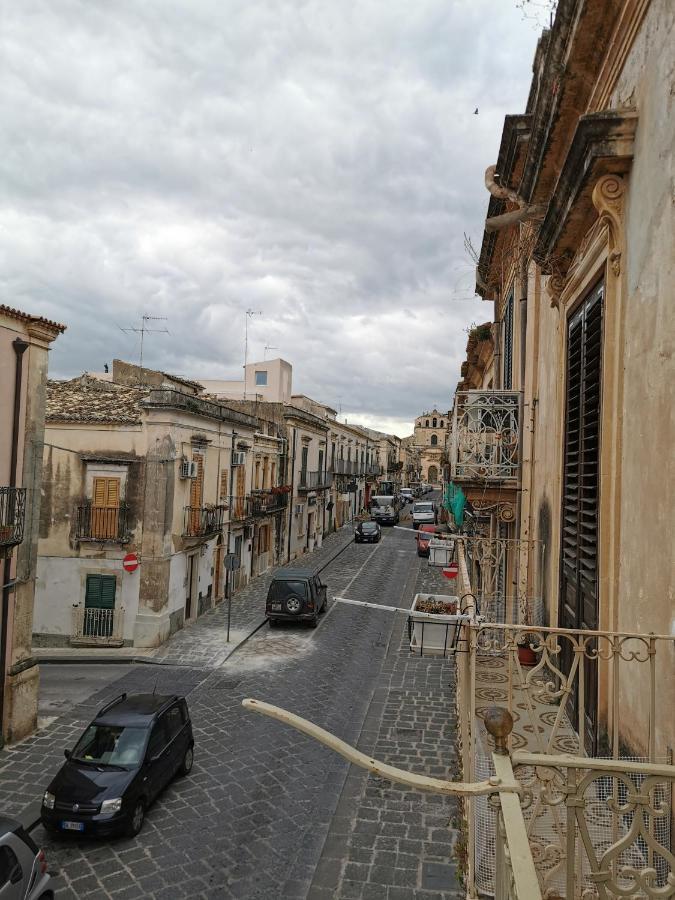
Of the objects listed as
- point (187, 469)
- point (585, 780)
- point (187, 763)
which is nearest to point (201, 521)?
point (187, 469)

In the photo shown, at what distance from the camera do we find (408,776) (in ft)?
7.54

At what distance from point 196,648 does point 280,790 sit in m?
7.91

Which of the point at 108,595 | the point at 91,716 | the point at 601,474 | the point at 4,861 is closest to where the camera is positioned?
the point at 601,474

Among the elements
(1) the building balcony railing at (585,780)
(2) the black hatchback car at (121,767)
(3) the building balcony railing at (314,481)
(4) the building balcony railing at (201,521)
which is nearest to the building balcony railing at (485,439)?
(1) the building balcony railing at (585,780)

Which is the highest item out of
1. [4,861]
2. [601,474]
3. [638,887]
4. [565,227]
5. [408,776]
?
[565,227]

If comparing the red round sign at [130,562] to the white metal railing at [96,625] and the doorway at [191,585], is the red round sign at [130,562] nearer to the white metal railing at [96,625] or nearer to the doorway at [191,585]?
the white metal railing at [96,625]

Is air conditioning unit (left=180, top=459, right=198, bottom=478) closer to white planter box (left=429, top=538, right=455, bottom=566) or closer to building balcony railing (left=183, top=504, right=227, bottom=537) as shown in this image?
building balcony railing (left=183, top=504, right=227, bottom=537)

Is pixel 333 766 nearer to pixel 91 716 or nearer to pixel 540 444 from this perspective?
pixel 91 716

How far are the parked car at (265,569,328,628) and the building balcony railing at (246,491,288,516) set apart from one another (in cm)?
600

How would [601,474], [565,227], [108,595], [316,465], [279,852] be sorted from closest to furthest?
[601,474]
[565,227]
[279,852]
[108,595]
[316,465]

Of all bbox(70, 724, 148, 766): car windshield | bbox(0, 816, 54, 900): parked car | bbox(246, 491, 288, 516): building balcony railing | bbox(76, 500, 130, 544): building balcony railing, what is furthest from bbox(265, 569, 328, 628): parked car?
bbox(0, 816, 54, 900): parked car

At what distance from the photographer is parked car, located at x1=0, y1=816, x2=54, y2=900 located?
19.4ft

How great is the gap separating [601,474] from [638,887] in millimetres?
Answer: 2684

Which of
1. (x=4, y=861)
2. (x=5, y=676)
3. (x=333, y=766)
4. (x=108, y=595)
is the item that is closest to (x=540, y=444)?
(x=333, y=766)
